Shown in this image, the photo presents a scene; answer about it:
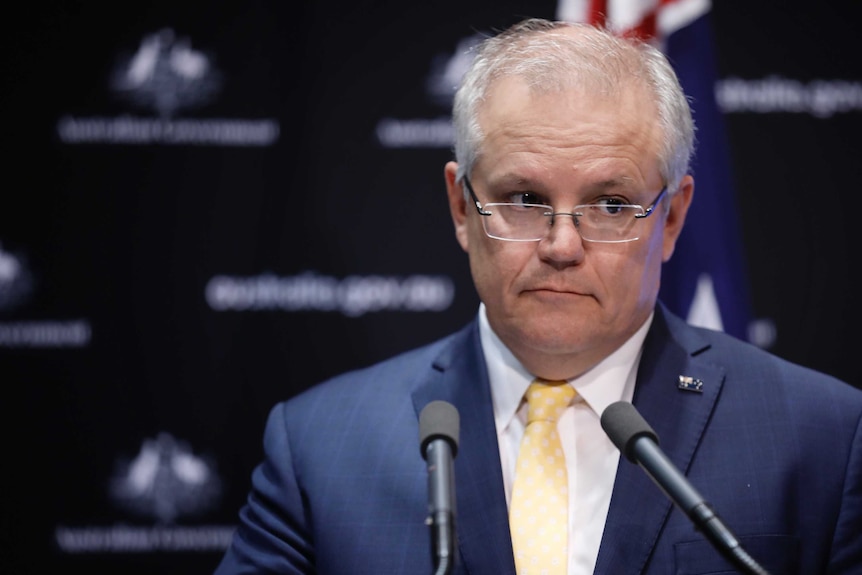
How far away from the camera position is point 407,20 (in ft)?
10.4

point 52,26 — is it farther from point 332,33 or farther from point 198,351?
point 198,351

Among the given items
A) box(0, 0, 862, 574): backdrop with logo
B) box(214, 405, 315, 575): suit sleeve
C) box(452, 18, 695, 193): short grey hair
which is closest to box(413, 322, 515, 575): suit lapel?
box(214, 405, 315, 575): suit sleeve

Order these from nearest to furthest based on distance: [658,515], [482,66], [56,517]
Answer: [658,515] → [482,66] → [56,517]

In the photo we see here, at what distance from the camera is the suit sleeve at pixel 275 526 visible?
210cm

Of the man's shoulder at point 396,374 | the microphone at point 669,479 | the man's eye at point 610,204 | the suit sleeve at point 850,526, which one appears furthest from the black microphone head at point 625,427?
the man's shoulder at point 396,374

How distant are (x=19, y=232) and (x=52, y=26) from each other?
2.14 ft

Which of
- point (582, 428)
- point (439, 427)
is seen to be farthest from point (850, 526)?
point (439, 427)

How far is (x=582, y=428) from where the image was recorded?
2074 millimetres

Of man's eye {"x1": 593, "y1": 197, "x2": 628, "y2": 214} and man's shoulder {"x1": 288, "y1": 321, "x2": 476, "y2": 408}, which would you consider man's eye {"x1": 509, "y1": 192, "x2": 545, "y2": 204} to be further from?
man's shoulder {"x1": 288, "y1": 321, "x2": 476, "y2": 408}

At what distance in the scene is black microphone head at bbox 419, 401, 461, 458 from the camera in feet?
4.78

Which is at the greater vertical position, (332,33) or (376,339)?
(332,33)

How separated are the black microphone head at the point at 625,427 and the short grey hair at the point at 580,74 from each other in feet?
2.31

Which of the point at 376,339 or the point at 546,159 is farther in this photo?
the point at 376,339

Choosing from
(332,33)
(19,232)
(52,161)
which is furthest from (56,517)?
(332,33)
